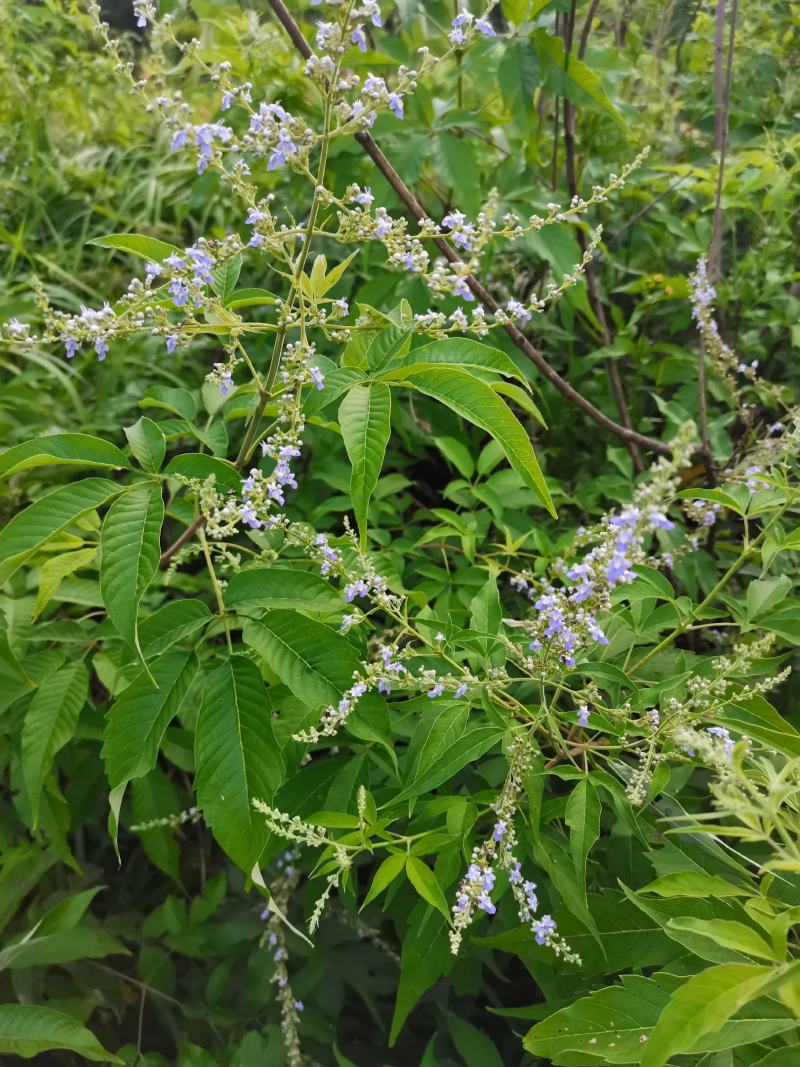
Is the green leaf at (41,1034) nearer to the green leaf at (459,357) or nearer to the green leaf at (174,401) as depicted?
the green leaf at (174,401)

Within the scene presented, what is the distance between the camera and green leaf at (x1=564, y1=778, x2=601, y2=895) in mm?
1061

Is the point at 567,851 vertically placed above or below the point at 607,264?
below

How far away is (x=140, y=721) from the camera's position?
3.59 ft

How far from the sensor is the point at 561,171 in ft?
7.76

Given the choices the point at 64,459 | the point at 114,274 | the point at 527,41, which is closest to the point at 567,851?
the point at 64,459

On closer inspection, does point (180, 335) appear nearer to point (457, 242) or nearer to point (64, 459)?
point (64, 459)

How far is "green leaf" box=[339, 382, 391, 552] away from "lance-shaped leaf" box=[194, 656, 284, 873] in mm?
272

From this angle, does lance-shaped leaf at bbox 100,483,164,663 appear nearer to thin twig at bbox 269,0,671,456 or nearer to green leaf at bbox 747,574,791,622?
thin twig at bbox 269,0,671,456

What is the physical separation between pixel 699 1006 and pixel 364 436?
72 centimetres

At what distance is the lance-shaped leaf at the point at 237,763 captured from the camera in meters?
1.03

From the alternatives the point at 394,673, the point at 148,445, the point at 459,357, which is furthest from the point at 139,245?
the point at 394,673

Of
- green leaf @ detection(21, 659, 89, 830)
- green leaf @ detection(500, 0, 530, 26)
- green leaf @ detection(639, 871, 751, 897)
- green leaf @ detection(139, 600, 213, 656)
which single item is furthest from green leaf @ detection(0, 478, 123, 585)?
green leaf @ detection(500, 0, 530, 26)

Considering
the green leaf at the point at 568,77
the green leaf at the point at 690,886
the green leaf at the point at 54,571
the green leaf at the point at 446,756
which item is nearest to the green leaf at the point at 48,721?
the green leaf at the point at 54,571

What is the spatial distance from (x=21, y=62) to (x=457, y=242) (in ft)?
11.3
